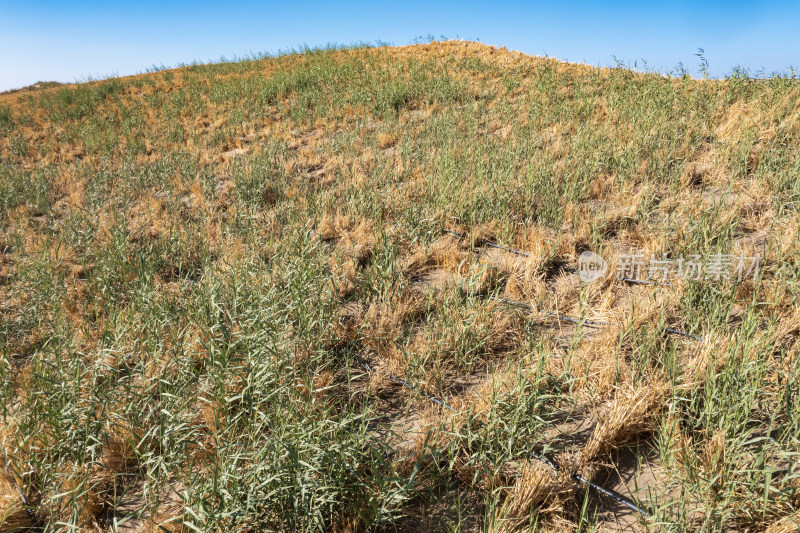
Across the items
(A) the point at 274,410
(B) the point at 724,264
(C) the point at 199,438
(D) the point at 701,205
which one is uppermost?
(D) the point at 701,205

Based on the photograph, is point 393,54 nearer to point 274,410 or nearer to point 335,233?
point 335,233

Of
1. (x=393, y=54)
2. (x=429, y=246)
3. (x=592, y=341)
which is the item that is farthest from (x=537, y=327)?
(x=393, y=54)

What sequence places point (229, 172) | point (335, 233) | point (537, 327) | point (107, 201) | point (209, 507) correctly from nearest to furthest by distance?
point (209, 507) → point (537, 327) → point (335, 233) → point (107, 201) → point (229, 172)

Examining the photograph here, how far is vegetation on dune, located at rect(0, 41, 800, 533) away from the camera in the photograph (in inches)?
66.8

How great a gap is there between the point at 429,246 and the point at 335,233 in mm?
1064

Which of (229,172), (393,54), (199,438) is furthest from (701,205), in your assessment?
(393,54)

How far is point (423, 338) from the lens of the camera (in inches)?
101

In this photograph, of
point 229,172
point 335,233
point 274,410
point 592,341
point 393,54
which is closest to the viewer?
point 274,410

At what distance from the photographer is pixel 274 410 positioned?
202cm

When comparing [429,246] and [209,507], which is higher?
[429,246]

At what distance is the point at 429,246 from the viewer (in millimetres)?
3607

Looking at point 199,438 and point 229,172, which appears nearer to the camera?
point 199,438

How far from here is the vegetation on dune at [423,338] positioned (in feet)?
5.57

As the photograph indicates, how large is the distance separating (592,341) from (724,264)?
1.16 meters
